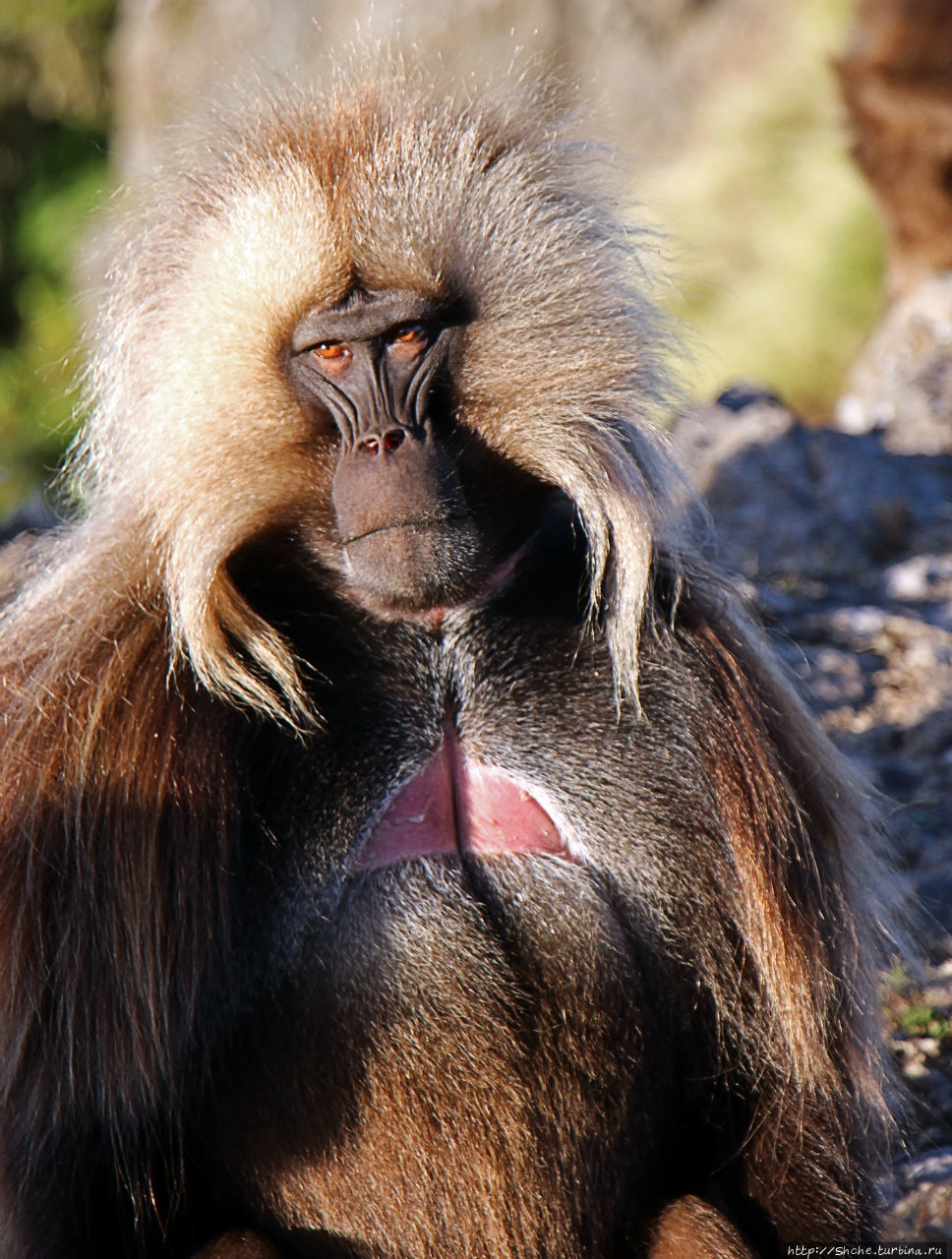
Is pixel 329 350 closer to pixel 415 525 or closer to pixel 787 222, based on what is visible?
pixel 415 525

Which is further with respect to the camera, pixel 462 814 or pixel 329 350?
pixel 462 814

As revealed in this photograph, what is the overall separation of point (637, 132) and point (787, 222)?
2.23 metres

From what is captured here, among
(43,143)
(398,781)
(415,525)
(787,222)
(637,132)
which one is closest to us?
(415,525)

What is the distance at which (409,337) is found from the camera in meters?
2.63

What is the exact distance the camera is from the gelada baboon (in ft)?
8.41

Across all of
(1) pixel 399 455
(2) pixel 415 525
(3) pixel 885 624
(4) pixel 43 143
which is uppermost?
(4) pixel 43 143

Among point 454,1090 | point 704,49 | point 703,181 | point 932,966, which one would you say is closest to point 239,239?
point 454,1090

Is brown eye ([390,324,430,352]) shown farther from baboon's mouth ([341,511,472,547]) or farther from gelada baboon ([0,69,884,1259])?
baboon's mouth ([341,511,472,547])

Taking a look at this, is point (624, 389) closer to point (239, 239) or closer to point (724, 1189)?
point (239, 239)

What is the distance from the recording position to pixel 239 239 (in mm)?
2613

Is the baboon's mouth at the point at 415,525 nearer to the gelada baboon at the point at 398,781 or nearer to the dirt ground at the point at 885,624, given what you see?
the gelada baboon at the point at 398,781

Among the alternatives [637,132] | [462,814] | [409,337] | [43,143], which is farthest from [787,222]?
[462,814]

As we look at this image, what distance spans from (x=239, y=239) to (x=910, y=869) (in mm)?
2496

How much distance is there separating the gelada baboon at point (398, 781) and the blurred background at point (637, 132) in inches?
227
